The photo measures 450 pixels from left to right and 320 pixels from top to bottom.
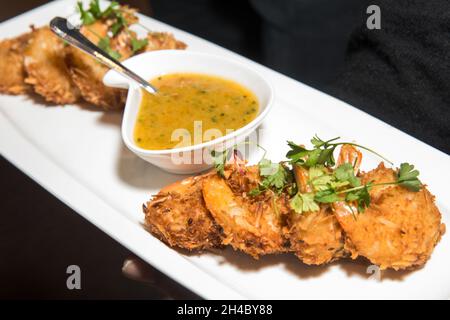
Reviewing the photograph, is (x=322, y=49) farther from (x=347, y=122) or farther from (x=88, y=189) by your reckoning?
(x=88, y=189)

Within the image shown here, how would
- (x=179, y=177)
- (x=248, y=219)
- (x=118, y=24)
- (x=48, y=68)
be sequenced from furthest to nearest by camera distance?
(x=118, y=24) → (x=48, y=68) → (x=179, y=177) → (x=248, y=219)

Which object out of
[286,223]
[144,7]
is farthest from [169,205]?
[144,7]

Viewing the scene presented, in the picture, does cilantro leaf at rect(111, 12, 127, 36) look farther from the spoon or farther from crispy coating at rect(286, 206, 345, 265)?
crispy coating at rect(286, 206, 345, 265)

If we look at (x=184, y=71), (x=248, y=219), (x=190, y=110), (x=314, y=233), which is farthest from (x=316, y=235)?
(x=184, y=71)

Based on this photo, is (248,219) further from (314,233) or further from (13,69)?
(13,69)

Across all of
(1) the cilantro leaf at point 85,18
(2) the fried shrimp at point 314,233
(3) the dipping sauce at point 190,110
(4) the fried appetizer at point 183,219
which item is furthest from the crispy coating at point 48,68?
(2) the fried shrimp at point 314,233

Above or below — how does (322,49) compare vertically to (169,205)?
below

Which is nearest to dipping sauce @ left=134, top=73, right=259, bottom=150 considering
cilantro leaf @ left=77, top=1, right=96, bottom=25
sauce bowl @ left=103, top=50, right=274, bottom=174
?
sauce bowl @ left=103, top=50, right=274, bottom=174
